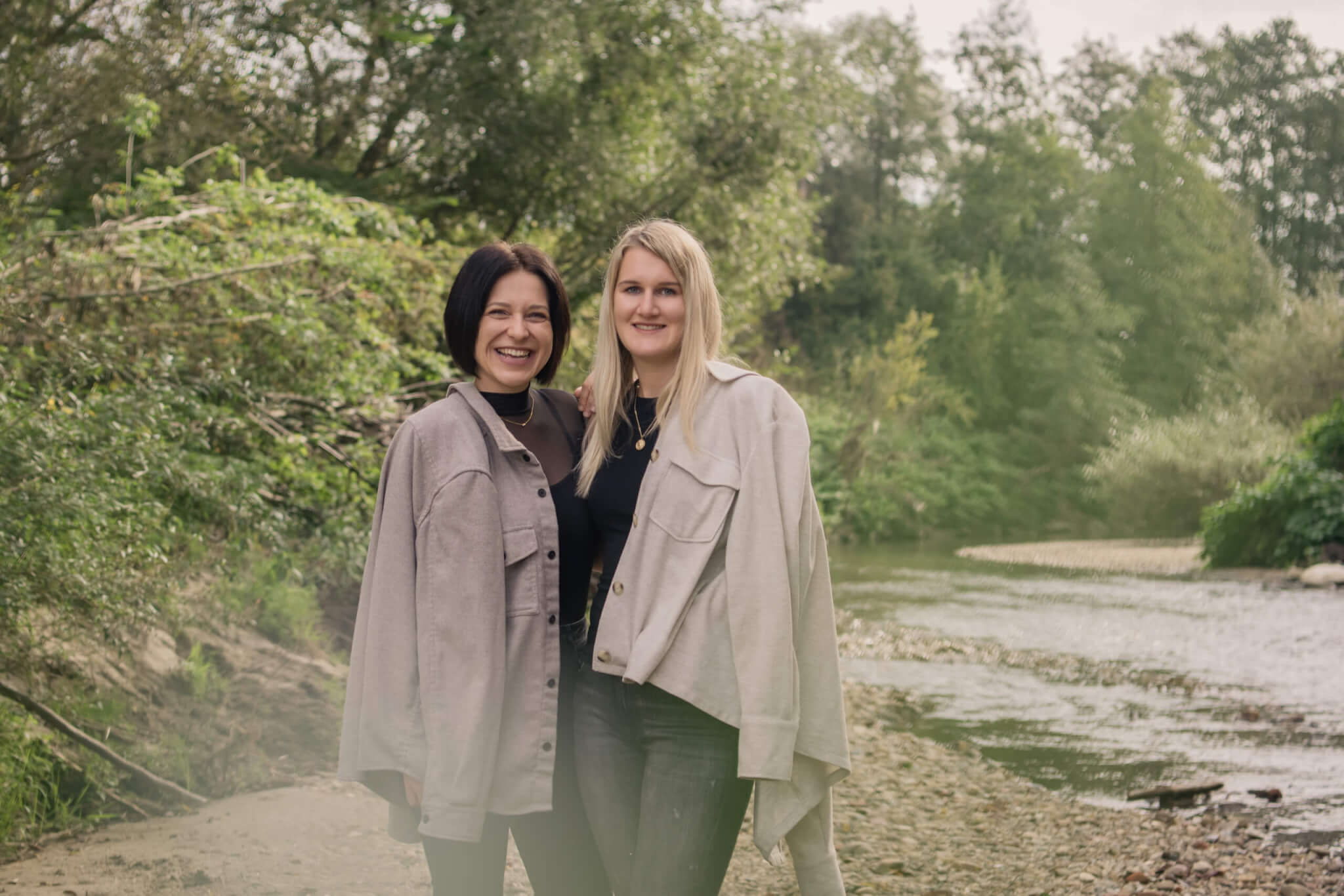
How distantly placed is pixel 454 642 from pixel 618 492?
0.42 m

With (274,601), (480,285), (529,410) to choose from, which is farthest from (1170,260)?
(480,285)

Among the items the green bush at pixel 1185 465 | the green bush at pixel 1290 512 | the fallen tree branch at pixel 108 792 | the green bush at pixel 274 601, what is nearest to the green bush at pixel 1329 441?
the green bush at pixel 1290 512

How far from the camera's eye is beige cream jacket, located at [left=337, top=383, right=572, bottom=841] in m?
2.27

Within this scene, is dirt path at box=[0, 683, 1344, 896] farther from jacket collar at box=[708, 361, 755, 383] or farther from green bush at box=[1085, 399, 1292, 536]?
green bush at box=[1085, 399, 1292, 536]

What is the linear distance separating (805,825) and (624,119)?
13.0 meters

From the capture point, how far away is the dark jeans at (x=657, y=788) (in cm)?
222

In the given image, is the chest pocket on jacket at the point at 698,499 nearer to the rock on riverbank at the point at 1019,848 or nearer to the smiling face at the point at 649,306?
the smiling face at the point at 649,306

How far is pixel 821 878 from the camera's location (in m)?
2.32

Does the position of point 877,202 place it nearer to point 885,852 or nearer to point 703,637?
point 885,852

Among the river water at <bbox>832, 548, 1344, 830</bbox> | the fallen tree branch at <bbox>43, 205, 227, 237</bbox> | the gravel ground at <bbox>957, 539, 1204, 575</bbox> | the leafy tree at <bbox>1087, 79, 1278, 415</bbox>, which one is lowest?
the gravel ground at <bbox>957, 539, 1204, 575</bbox>

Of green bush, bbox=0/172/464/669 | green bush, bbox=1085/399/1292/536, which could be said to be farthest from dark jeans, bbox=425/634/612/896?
green bush, bbox=1085/399/1292/536

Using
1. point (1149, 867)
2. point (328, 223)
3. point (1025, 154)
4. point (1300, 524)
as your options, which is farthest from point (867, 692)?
point (1025, 154)

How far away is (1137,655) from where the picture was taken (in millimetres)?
10328

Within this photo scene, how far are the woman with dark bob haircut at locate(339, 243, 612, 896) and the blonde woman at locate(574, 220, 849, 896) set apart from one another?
0.30ft
